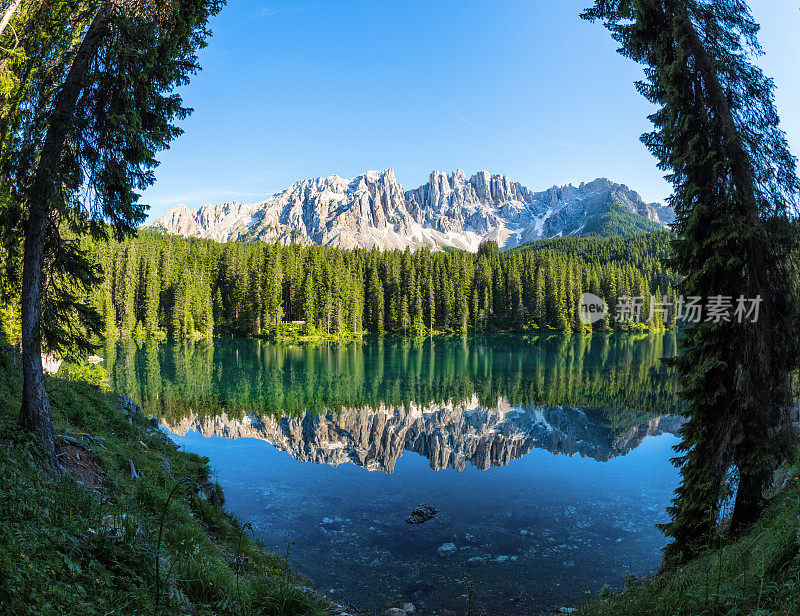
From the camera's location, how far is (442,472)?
17.3 m

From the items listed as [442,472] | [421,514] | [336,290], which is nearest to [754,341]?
[421,514]

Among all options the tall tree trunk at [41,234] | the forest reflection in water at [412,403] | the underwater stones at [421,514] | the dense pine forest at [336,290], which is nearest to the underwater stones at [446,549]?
the underwater stones at [421,514]

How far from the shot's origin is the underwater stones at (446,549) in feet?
36.7

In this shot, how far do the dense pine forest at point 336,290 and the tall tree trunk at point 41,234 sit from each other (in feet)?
259

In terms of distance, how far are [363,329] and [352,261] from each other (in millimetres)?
17135

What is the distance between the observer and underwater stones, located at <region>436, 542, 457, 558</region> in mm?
11188

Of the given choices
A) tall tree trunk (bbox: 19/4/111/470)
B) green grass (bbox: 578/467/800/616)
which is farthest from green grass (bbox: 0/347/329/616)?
green grass (bbox: 578/467/800/616)

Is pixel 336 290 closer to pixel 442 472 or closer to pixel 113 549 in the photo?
pixel 442 472

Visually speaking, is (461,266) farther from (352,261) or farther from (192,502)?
(192,502)

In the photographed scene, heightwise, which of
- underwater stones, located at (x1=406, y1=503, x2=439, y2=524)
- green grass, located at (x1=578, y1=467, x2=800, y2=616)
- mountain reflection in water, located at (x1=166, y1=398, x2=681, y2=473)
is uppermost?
green grass, located at (x1=578, y1=467, x2=800, y2=616)

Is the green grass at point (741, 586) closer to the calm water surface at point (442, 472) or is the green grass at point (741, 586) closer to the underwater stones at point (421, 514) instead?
the calm water surface at point (442, 472)

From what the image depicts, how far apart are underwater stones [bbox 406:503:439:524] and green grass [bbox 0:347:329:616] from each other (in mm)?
4514

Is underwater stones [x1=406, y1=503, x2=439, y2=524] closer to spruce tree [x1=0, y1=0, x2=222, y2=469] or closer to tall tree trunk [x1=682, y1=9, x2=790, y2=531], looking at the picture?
tall tree trunk [x1=682, y1=9, x2=790, y2=531]

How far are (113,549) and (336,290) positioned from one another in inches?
3354
